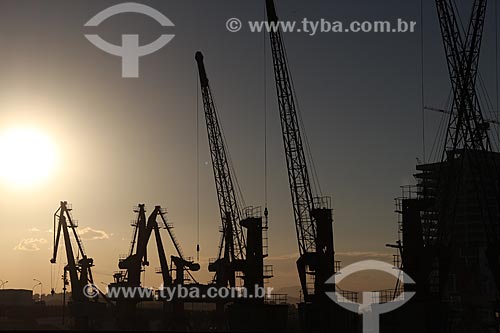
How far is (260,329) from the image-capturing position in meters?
83.9

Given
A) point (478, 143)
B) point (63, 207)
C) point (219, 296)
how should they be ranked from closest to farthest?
point (478, 143) → point (219, 296) → point (63, 207)

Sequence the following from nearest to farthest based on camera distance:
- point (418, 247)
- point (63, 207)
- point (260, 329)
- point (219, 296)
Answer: point (418, 247), point (260, 329), point (219, 296), point (63, 207)

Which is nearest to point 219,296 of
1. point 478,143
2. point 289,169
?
point 289,169

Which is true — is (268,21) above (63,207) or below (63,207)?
above

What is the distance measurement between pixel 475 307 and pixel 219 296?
3501 centimetres

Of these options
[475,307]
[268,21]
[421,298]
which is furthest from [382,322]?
[475,307]

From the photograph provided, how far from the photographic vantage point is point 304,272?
79188mm

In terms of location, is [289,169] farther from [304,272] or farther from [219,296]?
[219,296]

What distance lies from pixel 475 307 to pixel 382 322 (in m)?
45.0

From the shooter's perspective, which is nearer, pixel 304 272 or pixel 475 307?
pixel 304 272

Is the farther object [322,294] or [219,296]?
[219,296]

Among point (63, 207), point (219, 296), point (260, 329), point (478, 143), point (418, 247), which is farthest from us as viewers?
point (63, 207)

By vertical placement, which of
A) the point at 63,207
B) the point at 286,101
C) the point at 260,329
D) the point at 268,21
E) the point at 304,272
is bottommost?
the point at 260,329

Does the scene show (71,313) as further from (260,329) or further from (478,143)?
(478,143)
